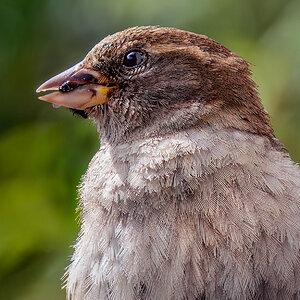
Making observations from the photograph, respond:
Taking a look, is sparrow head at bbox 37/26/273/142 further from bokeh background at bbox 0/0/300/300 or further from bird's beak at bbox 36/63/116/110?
bokeh background at bbox 0/0/300/300

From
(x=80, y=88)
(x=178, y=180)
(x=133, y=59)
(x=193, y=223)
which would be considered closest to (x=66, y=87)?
(x=80, y=88)

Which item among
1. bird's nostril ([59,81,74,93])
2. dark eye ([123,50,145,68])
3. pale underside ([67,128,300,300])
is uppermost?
dark eye ([123,50,145,68])

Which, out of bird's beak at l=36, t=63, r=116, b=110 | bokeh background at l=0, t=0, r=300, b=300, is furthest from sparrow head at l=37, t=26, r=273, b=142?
bokeh background at l=0, t=0, r=300, b=300

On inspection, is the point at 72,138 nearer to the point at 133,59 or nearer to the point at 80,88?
the point at 80,88

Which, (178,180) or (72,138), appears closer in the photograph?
(178,180)

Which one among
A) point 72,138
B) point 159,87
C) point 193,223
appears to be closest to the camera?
point 193,223

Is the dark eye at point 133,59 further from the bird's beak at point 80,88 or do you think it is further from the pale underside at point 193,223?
the pale underside at point 193,223
